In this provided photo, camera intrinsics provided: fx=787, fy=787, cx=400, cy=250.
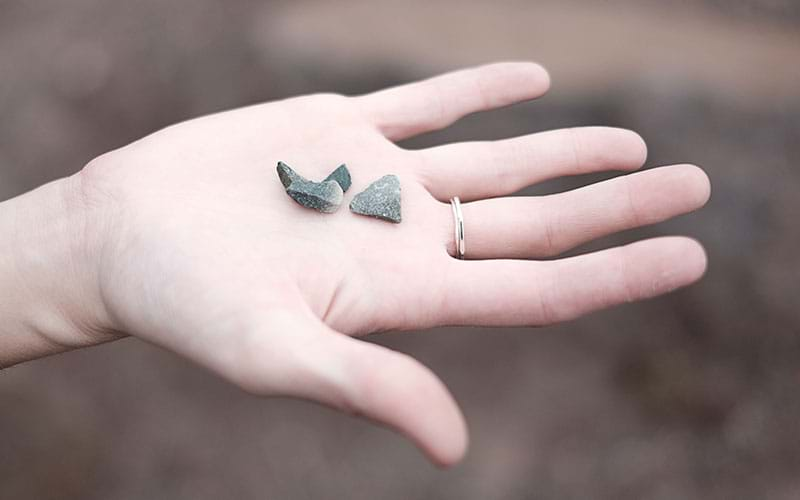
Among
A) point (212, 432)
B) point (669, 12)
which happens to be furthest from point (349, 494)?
point (669, 12)

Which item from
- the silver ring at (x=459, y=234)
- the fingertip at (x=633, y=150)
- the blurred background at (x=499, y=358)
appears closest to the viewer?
the silver ring at (x=459, y=234)

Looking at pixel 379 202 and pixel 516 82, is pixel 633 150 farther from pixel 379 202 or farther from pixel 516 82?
pixel 379 202

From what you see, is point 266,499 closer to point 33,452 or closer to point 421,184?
point 33,452

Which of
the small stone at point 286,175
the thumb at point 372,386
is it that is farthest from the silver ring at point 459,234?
the thumb at point 372,386

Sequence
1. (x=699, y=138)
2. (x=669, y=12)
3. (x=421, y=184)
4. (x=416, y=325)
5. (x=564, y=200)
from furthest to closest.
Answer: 1. (x=669, y=12)
2. (x=699, y=138)
3. (x=421, y=184)
4. (x=564, y=200)
5. (x=416, y=325)

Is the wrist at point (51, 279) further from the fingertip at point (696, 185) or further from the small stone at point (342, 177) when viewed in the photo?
the fingertip at point (696, 185)

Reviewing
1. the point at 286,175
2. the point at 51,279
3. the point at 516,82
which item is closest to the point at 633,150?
the point at 516,82
